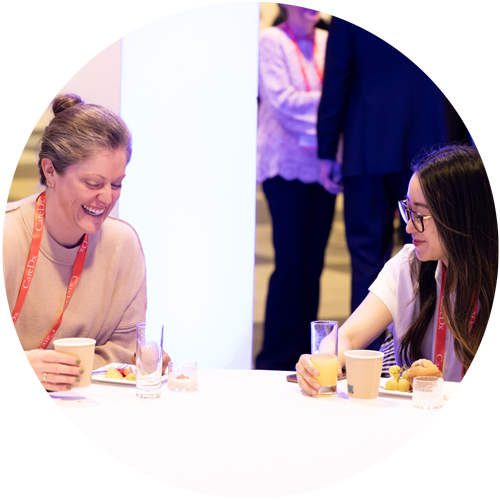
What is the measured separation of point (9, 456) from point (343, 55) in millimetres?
3108

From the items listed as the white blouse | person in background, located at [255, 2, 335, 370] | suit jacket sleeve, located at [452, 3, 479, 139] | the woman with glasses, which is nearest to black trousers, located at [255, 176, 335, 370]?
person in background, located at [255, 2, 335, 370]

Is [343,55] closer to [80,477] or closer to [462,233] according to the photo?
[462,233]

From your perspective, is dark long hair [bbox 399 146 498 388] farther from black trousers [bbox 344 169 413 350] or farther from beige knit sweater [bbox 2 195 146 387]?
black trousers [bbox 344 169 413 350]

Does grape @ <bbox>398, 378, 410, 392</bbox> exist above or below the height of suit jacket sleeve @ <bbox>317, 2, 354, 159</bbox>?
below

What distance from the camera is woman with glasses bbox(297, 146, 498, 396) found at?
5.65 feet

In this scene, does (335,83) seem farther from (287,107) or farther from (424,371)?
(424,371)

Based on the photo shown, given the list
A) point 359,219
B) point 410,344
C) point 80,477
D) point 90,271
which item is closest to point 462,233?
point 410,344

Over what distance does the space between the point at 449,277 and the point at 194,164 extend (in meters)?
2.05

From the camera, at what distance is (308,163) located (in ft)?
12.0

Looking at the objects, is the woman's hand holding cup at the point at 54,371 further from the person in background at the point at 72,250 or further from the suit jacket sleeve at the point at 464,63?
the suit jacket sleeve at the point at 464,63

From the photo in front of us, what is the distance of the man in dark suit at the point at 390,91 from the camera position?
3465 millimetres

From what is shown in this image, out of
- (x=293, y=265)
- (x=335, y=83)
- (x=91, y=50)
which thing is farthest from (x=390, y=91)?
(x=91, y=50)

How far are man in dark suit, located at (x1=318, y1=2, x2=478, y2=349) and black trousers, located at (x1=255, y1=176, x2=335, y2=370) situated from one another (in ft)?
0.90

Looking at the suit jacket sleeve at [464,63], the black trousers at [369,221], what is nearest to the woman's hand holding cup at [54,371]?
the black trousers at [369,221]
